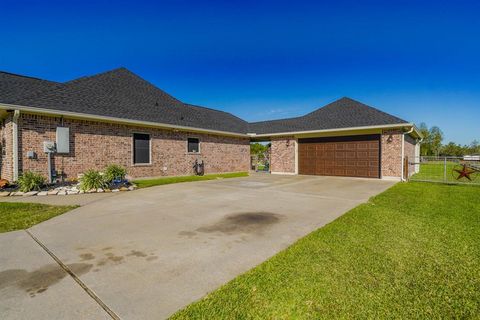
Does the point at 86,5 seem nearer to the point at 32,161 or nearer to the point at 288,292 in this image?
the point at 32,161

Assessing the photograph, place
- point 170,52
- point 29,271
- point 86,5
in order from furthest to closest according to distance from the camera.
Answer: point 170,52 < point 86,5 < point 29,271

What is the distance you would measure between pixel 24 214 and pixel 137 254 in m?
4.35

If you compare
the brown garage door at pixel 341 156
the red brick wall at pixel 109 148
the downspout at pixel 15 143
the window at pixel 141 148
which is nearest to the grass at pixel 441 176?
the brown garage door at pixel 341 156

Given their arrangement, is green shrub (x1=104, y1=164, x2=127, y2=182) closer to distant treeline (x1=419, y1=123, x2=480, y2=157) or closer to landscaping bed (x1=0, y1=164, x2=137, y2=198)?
landscaping bed (x1=0, y1=164, x2=137, y2=198)

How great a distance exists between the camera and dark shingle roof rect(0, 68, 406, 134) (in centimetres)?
1023

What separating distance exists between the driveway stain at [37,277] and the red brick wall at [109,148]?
8754 mm

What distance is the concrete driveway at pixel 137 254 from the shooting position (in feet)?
7.47

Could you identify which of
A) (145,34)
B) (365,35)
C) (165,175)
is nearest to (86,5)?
(145,34)

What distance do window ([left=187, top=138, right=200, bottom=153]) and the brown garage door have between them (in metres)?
7.26

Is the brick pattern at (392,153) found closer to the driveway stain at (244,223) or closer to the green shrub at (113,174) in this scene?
the driveway stain at (244,223)

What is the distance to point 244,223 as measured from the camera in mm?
4969

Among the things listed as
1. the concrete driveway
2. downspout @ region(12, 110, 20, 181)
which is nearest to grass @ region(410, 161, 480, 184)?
the concrete driveway

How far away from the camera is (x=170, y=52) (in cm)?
1677

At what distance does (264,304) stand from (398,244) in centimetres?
270
